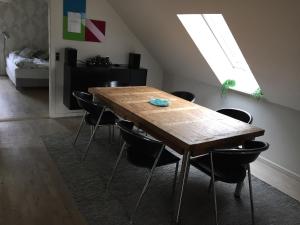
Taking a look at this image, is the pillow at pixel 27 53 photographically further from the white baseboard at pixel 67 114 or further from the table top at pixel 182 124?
the table top at pixel 182 124

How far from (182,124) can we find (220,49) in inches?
78.8

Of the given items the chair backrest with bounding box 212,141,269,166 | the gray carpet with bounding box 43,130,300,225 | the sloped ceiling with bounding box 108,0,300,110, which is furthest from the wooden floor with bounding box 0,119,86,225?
the sloped ceiling with bounding box 108,0,300,110

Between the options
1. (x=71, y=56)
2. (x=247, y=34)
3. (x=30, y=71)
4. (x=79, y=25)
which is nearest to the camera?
(x=247, y=34)

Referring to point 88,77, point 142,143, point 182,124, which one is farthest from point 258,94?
point 88,77

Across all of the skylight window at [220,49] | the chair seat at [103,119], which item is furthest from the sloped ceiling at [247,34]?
the chair seat at [103,119]

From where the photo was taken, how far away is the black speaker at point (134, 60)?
4695 millimetres

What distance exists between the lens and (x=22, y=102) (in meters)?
5.08

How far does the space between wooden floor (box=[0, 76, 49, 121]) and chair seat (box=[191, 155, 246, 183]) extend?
3.08 metres

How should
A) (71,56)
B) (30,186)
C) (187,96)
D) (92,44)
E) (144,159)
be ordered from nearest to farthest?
(144,159) → (30,186) → (187,96) → (71,56) → (92,44)

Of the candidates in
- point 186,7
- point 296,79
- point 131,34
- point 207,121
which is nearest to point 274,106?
point 296,79

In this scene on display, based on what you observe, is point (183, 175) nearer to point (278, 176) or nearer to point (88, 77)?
point (278, 176)

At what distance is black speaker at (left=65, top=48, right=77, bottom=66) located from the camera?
13.5 feet

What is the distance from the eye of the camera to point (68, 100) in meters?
4.18

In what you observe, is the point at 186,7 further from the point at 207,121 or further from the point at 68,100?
the point at 68,100
